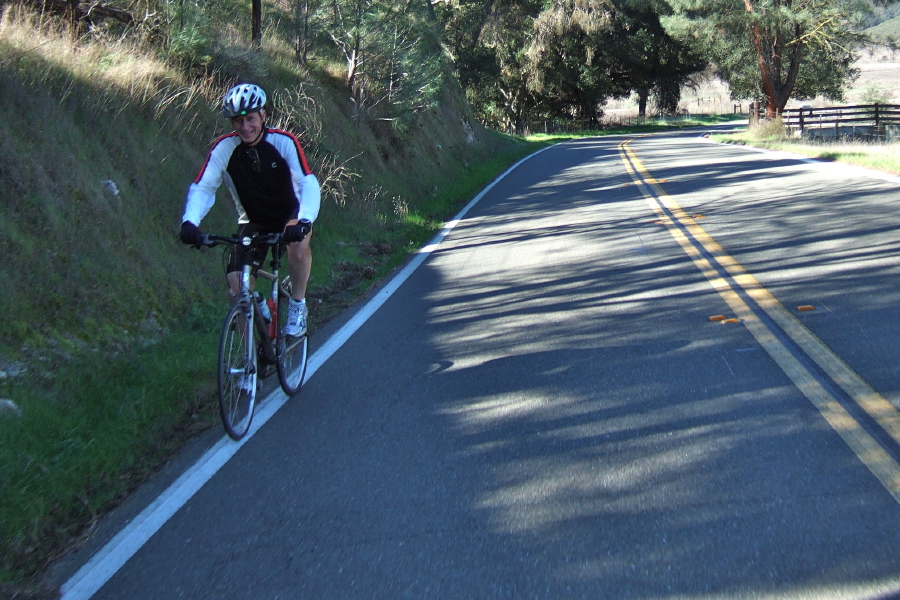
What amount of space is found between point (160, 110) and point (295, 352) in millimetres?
5479

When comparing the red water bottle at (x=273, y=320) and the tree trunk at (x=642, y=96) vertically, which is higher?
the tree trunk at (x=642, y=96)

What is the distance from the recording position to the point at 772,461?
14.8 feet

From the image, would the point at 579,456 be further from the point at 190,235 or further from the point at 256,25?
the point at 256,25

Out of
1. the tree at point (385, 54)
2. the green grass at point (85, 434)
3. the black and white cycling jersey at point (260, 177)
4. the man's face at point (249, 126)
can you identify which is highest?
the tree at point (385, 54)

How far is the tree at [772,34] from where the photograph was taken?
120ft

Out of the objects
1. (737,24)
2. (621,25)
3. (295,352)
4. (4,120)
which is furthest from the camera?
(621,25)

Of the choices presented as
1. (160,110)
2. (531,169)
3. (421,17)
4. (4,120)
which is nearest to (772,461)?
(4,120)

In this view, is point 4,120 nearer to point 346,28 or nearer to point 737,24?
point 346,28

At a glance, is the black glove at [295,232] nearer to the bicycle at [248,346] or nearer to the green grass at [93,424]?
the bicycle at [248,346]

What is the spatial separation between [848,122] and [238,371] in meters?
36.1

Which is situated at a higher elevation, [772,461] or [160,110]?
[160,110]

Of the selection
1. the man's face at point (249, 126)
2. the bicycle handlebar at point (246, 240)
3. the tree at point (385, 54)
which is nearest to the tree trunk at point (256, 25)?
the tree at point (385, 54)

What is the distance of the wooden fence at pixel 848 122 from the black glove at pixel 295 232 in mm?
32459

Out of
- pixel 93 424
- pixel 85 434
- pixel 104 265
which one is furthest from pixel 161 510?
pixel 104 265
